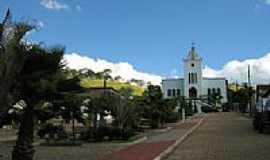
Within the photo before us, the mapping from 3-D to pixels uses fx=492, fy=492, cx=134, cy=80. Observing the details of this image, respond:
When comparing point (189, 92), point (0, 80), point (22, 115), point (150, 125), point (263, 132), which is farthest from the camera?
point (189, 92)

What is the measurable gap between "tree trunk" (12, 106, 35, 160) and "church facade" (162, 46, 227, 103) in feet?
374

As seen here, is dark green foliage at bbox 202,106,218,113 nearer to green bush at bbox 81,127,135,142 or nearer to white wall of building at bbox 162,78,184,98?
white wall of building at bbox 162,78,184,98

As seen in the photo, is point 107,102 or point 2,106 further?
point 107,102

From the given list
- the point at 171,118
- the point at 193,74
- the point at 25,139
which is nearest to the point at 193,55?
the point at 193,74

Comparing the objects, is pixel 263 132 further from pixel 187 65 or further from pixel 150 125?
pixel 187 65

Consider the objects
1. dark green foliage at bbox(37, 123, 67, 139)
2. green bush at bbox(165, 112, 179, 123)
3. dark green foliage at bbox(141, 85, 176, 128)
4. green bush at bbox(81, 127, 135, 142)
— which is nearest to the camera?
dark green foliage at bbox(37, 123, 67, 139)

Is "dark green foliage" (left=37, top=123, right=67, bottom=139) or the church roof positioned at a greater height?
the church roof

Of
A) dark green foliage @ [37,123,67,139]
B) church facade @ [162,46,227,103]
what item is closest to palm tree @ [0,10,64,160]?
dark green foliage @ [37,123,67,139]

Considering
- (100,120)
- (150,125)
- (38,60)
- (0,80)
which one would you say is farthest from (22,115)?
(150,125)

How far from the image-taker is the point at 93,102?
109 feet

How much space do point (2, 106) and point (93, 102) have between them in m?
21.8

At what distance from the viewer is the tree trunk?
1522cm

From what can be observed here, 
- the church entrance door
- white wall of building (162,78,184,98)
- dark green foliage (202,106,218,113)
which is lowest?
dark green foliage (202,106,218,113)

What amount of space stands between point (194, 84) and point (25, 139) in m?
117
